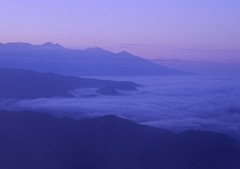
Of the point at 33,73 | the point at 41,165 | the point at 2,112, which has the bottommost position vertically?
the point at 41,165

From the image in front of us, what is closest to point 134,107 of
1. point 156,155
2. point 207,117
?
point 207,117

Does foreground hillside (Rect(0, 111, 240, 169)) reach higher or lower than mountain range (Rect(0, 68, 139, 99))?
lower

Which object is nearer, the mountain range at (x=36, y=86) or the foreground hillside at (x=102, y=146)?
the foreground hillside at (x=102, y=146)

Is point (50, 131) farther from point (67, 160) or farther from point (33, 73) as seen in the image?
point (33, 73)

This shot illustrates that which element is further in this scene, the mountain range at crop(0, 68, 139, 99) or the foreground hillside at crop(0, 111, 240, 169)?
the mountain range at crop(0, 68, 139, 99)

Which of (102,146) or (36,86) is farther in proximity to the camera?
(36,86)

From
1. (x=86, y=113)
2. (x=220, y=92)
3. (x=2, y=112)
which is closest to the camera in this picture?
(x=2, y=112)

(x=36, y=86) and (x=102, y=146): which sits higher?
(x=36, y=86)

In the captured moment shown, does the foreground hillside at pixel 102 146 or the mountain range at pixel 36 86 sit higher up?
the mountain range at pixel 36 86
